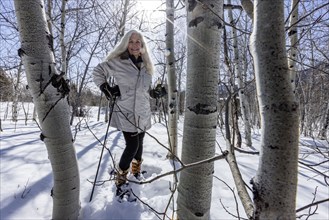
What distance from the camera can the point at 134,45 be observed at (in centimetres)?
248

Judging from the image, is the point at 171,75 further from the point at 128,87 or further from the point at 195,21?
the point at 195,21

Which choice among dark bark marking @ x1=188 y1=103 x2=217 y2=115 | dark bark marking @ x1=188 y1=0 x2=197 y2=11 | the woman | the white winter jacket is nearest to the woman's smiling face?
the woman

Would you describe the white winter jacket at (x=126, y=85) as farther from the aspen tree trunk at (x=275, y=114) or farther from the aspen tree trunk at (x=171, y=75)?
the aspen tree trunk at (x=275, y=114)

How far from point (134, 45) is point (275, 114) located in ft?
7.23

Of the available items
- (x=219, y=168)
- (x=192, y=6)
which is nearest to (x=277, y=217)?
(x=192, y=6)

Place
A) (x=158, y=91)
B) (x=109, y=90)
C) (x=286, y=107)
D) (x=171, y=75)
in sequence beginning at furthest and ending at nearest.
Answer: (x=171, y=75), (x=109, y=90), (x=158, y=91), (x=286, y=107)

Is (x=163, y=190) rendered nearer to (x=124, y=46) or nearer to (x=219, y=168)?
(x=219, y=168)

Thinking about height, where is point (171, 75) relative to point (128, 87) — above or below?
above

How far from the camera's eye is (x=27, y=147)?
369 centimetres

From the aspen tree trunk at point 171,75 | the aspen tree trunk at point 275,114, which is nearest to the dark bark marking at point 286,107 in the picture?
the aspen tree trunk at point 275,114

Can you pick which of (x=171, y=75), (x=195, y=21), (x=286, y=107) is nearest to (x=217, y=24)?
(x=195, y=21)

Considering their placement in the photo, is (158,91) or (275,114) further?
(158,91)

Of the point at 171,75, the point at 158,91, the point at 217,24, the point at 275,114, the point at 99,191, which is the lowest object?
the point at 99,191

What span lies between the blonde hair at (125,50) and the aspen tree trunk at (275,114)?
6.91ft
